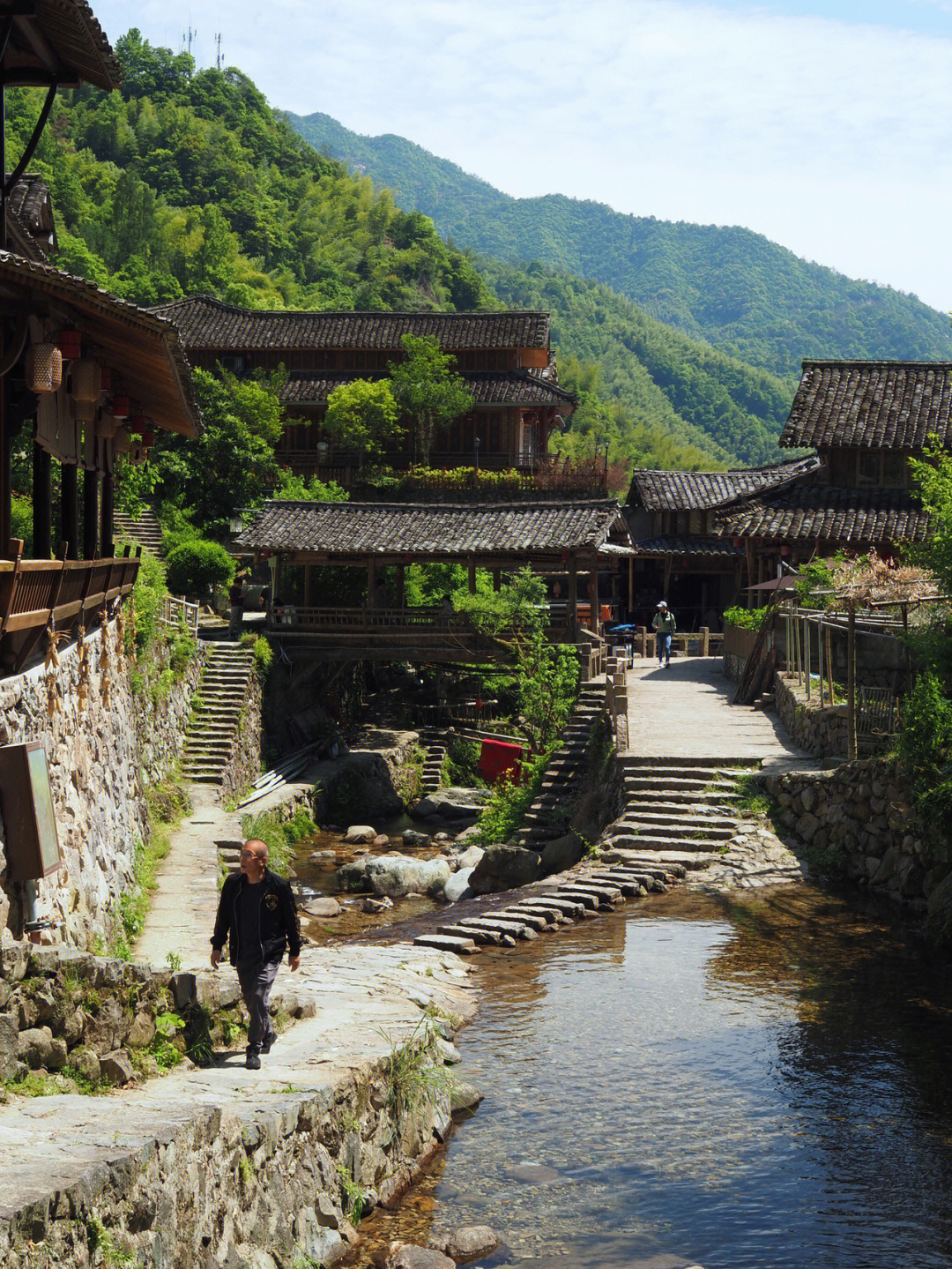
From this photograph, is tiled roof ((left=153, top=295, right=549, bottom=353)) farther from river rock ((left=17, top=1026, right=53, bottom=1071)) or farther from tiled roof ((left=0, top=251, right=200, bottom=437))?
river rock ((left=17, top=1026, right=53, bottom=1071))

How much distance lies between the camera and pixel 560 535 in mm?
33375

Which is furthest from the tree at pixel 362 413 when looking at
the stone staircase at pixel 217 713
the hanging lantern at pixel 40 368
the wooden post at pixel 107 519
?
the hanging lantern at pixel 40 368

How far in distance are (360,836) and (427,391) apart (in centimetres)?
2509

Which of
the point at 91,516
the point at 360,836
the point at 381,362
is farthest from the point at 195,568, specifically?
the point at 91,516

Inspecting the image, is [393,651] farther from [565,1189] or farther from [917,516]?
[565,1189]

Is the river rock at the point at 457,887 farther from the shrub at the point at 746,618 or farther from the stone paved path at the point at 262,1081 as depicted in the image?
the shrub at the point at 746,618

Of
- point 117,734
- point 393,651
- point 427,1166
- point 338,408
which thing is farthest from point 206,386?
point 427,1166

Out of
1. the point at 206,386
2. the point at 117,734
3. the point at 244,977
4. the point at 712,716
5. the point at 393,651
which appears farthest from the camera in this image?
the point at 206,386

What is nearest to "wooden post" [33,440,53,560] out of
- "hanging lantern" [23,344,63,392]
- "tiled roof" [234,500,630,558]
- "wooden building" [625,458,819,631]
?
"hanging lantern" [23,344,63,392]

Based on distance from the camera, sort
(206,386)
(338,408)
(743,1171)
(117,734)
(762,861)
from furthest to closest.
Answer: (338,408) < (206,386) < (762,861) < (117,734) < (743,1171)

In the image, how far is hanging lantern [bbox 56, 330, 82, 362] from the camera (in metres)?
11.7

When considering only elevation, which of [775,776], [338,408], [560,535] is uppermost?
[338,408]

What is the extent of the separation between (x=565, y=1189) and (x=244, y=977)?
2.89 meters

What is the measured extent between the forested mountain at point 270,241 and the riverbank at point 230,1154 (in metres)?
55.1
